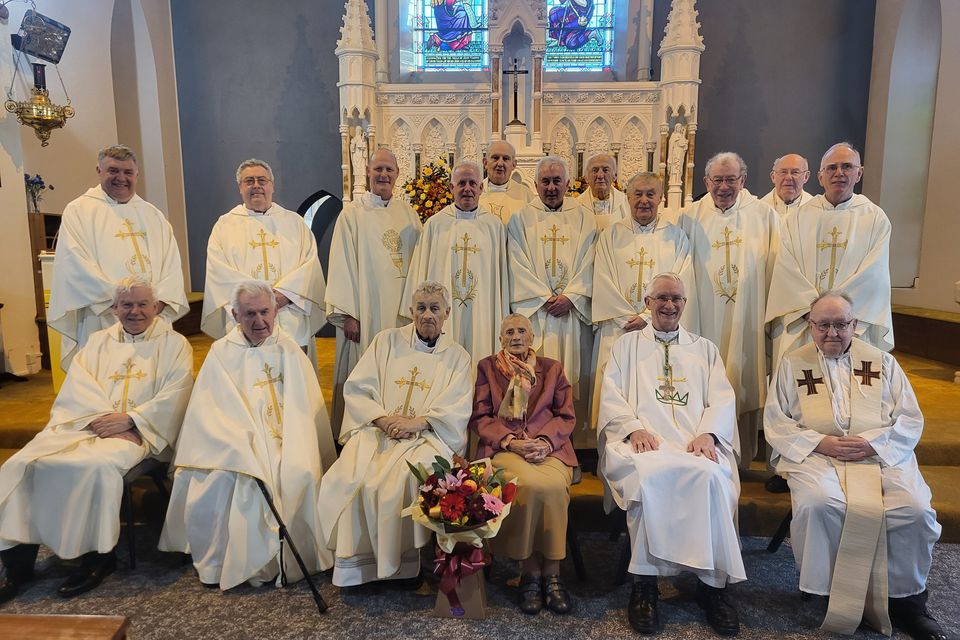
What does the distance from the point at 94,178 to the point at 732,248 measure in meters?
7.55

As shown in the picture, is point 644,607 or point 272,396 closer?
point 644,607

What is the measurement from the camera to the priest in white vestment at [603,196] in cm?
430

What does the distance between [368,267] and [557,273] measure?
52.0 inches

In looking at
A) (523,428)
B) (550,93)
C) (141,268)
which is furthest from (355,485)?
(550,93)

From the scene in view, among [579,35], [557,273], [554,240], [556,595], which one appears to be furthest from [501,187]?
[579,35]

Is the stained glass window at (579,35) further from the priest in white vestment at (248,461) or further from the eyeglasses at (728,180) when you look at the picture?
the priest in white vestment at (248,461)

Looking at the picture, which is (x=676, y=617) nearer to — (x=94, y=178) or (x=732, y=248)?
(x=732, y=248)

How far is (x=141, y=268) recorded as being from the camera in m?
4.21

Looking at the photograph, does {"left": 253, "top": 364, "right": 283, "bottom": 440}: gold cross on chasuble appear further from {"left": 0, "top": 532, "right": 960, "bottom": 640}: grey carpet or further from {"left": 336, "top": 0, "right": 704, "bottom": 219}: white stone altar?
{"left": 336, "top": 0, "right": 704, "bottom": 219}: white stone altar

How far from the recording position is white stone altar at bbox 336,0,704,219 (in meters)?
7.76

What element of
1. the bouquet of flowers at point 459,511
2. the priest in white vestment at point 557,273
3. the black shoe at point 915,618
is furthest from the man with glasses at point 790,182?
the bouquet of flowers at point 459,511

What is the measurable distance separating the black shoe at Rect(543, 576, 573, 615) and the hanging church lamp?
6770 mm

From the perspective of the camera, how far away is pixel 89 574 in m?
3.22

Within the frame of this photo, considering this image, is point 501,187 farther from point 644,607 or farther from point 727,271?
point 644,607
